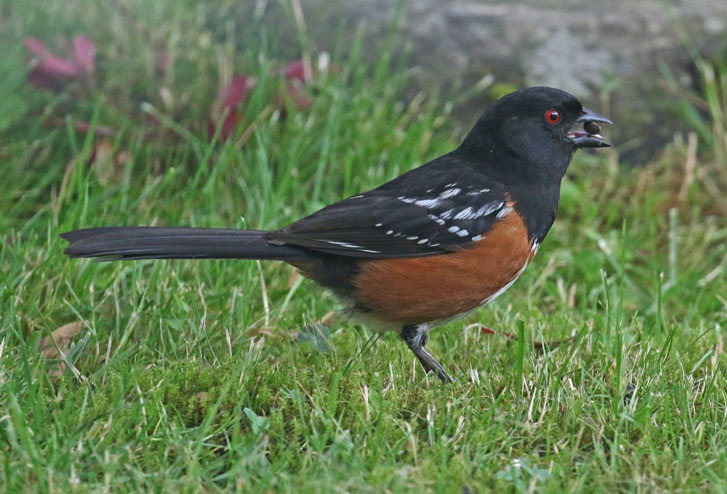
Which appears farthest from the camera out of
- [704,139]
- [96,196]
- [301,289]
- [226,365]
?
[704,139]

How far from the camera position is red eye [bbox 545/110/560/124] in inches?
144

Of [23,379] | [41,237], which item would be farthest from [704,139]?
[23,379]

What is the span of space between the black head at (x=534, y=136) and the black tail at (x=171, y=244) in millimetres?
953

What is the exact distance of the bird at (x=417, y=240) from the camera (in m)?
3.29

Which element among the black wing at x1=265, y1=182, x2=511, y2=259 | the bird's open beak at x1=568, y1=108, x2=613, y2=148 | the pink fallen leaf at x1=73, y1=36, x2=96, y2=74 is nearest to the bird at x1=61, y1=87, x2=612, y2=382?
the black wing at x1=265, y1=182, x2=511, y2=259

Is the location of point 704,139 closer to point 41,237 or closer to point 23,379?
point 41,237

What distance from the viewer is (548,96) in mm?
3660

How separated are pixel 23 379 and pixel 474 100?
12.1 feet

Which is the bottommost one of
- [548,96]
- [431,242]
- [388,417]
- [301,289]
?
[301,289]

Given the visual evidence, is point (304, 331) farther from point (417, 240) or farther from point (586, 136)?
point (586, 136)

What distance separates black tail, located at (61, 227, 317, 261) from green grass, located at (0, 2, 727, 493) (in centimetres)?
34

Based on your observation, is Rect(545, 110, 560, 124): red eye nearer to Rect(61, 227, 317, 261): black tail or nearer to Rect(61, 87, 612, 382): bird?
Rect(61, 87, 612, 382): bird

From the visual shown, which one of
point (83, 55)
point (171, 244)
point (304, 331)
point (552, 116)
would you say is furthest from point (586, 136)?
point (83, 55)

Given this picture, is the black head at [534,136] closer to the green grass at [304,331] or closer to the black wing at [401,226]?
the black wing at [401,226]
